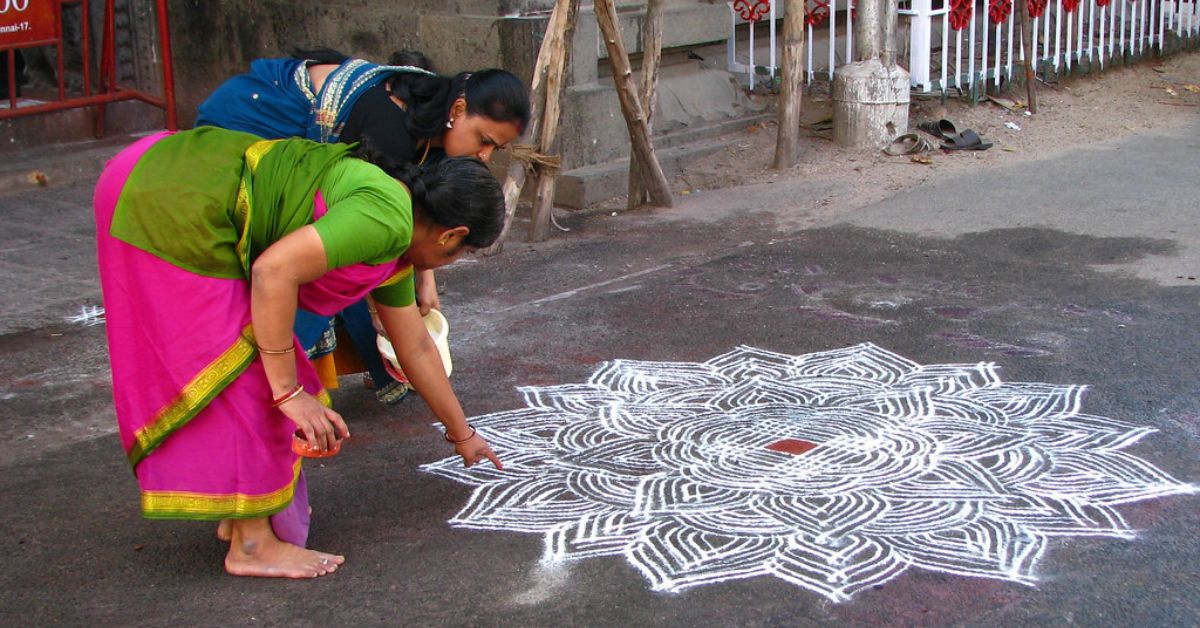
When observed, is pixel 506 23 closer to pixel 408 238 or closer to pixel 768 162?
pixel 768 162

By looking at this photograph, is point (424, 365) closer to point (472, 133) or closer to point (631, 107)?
point (472, 133)

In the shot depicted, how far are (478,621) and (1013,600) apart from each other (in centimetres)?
111

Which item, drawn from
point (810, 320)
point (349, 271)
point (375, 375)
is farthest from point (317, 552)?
point (810, 320)

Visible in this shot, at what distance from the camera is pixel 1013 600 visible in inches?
101

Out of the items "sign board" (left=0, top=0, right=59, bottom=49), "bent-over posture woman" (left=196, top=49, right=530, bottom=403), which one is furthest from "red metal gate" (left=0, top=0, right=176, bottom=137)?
"bent-over posture woman" (left=196, top=49, right=530, bottom=403)

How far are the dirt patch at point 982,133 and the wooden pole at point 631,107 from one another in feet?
1.16

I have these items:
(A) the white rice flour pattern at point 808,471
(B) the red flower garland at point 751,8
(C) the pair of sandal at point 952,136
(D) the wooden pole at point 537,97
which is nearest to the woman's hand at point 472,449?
(A) the white rice flour pattern at point 808,471

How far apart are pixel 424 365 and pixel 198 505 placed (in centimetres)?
61

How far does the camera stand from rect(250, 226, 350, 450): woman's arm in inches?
95.6

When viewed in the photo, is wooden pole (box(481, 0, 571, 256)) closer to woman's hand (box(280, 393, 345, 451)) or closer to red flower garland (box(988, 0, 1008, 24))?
woman's hand (box(280, 393, 345, 451))

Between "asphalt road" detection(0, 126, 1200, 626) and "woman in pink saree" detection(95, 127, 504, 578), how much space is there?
12.0 inches

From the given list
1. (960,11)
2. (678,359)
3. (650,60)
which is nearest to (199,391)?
(678,359)

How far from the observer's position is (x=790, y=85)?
6.91 metres

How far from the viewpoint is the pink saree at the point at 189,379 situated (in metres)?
2.55
